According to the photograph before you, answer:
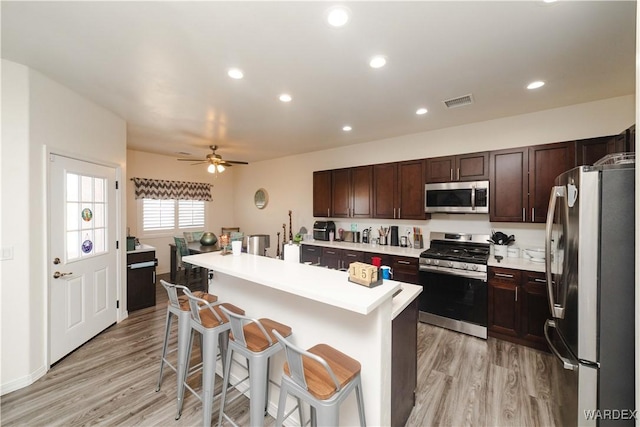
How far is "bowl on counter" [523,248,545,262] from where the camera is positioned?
3053mm

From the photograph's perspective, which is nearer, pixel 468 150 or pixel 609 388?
pixel 609 388

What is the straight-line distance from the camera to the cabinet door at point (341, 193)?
15.3 ft

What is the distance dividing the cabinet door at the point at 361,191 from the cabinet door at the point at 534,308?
2.27 m

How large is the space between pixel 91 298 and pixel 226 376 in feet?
8.05

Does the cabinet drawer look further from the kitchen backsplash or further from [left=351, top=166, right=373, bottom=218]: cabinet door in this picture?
[left=351, top=166, right=373, bottom=218]: cabinet door

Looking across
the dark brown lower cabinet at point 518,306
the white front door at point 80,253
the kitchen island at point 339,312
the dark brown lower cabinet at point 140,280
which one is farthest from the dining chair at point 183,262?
the dark brown lower cabinet at point 518,306

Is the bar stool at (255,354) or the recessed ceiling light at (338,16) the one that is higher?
the recessed ceiling light at (338,16)

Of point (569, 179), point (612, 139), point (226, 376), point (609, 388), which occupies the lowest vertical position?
point (226, 376)

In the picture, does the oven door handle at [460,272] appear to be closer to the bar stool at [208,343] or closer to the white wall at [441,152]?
the white wall at [441,152]

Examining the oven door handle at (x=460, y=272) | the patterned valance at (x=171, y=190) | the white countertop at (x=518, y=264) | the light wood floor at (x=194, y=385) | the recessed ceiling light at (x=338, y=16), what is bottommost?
the light wood floor at (x=194, y=385)

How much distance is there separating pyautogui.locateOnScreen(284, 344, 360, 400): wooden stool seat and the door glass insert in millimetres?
2981

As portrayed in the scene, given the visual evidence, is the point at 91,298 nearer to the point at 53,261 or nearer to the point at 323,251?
the point at 53,261

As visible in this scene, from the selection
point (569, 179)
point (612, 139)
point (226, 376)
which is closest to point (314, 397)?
point (226, 376)

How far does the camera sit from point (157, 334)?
315 centimetres
